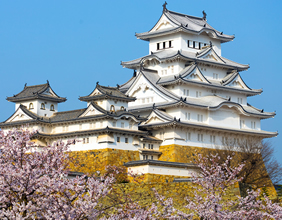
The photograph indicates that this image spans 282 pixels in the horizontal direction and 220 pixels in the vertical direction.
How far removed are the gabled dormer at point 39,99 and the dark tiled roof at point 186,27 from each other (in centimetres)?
1341

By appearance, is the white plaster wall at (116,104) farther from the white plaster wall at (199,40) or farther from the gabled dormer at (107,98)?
the white plaster wall at (199,40)

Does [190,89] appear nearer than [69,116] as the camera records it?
No

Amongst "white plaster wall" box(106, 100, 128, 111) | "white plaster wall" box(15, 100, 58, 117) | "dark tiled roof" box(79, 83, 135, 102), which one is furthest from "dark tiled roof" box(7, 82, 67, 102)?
"white plaster wall" box(106, 100, 128, 111)

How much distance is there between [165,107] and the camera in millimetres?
52219

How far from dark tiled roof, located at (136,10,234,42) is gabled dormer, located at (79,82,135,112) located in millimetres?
11748

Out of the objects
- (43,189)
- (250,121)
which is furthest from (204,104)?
(43,189)

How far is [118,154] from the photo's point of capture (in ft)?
153

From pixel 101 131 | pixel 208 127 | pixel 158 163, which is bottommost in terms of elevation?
pixel 158 163

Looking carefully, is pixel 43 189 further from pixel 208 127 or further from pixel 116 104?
pixel 208 127

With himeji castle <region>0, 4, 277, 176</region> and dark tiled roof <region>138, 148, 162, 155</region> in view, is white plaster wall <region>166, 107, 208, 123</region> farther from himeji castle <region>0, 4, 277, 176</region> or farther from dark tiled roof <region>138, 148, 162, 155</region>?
dark tiled roof <region>138, 148, 162, 155</region>

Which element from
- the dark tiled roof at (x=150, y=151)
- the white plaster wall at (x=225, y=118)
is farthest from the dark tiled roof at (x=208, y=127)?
the dark tiled roof at (x=150, y=151)

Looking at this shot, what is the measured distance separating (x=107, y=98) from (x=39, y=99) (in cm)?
733

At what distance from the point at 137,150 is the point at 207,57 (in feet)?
49.7

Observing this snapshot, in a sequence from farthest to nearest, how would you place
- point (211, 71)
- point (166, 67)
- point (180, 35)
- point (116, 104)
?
point (211, 71)
point (180, 35)
point (166, 67)
point (116, 104)
